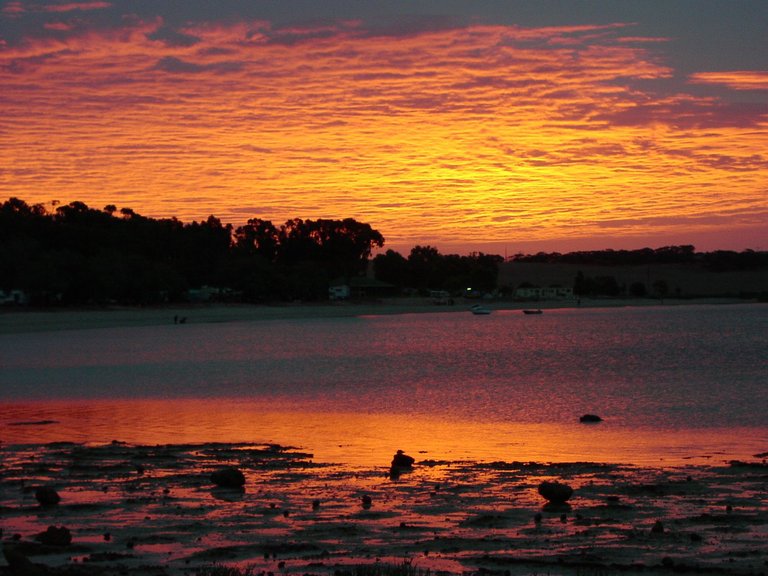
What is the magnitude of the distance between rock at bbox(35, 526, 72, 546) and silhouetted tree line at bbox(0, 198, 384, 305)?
95631 mm

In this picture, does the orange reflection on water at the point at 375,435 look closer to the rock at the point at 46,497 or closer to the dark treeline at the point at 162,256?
the rock at the point at 46,497

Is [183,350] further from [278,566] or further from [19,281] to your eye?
[278,566]

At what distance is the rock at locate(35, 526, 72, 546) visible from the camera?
37.7ft

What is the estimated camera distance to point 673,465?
18406mm

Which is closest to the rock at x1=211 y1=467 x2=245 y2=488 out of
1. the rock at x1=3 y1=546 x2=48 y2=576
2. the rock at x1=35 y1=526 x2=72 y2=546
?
the rock at x1=35 y1=526 x2=72 y2=546

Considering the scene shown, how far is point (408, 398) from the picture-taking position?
111 ft

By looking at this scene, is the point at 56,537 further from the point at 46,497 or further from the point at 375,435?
the point at 375,435

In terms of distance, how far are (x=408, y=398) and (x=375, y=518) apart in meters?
20.5

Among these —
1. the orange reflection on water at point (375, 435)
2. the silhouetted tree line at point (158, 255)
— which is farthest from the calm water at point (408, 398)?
the silhouetted tree line at point (158, 255)

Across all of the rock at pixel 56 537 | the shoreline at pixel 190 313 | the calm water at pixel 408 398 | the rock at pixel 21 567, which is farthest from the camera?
the shoreline at pixel 190 313

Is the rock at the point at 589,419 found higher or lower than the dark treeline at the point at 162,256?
lower

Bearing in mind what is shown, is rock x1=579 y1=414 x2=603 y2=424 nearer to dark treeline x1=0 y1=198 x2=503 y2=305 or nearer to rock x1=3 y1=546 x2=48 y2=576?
rock x1=3 y1=546 x2=48 y2=576

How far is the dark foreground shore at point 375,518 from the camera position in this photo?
1088 cm

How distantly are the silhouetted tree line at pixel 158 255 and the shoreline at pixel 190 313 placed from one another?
2.67 meters
